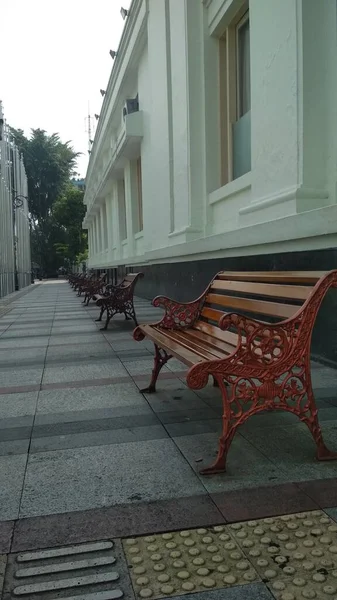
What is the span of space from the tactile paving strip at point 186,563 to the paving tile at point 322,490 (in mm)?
510

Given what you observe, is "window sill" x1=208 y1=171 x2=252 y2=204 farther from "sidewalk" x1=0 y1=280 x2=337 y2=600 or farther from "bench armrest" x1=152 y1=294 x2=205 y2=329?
"sidewalk" x1=0 y1=280 x2=337 y2=600

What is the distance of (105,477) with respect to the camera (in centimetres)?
279

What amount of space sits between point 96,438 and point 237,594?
1742mm

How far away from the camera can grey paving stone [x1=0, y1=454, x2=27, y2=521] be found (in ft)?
8.03

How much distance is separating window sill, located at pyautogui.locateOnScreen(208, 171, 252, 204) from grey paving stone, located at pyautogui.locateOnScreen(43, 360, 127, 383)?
10.5 ft

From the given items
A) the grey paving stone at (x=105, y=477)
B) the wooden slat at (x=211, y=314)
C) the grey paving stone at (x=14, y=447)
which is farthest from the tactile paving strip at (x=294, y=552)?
the wooden slat at (x=211, y=314)

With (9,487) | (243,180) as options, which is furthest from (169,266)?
(9,487)

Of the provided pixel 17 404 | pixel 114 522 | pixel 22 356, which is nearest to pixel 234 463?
pixel 114 522

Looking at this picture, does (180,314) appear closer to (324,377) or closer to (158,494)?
(324,377)

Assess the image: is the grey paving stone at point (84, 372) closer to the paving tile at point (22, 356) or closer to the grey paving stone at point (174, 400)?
the paving tile at point (22, 356)

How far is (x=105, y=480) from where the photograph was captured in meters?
2.75

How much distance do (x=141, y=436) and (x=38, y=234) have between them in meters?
67.8

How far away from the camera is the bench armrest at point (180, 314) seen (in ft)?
15.2

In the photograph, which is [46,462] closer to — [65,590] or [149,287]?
[65,590]
